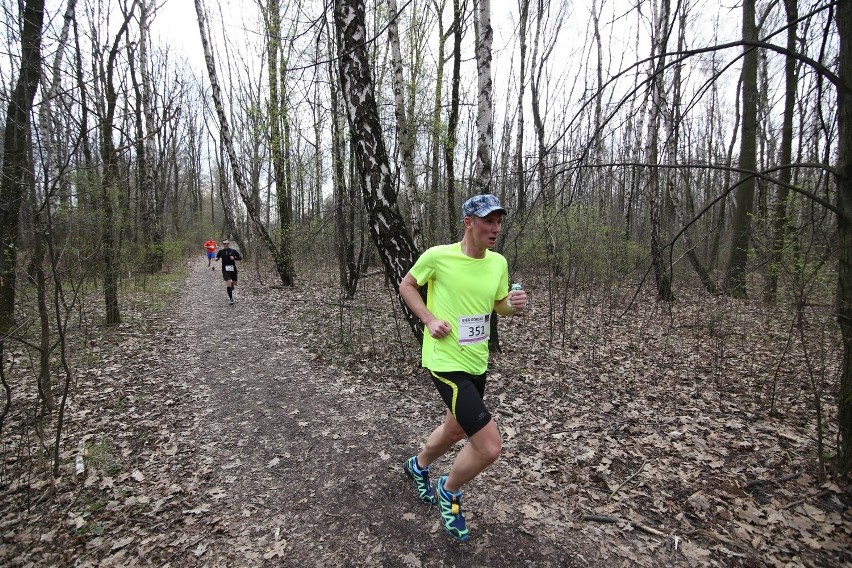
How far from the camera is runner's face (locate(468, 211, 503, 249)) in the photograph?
2344 mm

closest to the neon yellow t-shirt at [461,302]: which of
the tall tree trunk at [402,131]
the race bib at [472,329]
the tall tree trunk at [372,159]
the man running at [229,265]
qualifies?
the race bib at [472,329]

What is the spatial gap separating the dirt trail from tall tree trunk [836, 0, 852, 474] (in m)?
2.17

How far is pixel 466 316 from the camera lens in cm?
242

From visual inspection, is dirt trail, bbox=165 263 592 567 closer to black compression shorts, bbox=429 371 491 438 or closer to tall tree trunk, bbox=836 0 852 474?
black compression shorts, bbox=429 371 491 438

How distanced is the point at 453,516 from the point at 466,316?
1.32 metres

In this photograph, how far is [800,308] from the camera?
10.3ft

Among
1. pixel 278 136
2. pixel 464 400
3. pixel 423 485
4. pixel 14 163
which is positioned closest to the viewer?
pixel 464 400

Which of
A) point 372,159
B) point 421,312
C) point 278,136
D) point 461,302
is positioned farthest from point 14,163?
point 278,136

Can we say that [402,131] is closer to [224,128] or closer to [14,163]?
[14,163]

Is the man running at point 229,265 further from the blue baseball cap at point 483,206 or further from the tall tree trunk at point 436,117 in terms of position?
the blue baseball cap at point 483,206

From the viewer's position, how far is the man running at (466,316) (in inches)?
91.7

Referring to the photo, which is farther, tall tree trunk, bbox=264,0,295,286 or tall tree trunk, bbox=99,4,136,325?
tall tree trunk, bbox=264,0,295,286

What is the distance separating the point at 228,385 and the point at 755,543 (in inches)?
216

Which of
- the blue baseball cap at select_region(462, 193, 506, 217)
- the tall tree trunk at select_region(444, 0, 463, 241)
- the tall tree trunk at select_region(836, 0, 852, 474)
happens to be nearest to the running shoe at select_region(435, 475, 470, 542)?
the blue baseball cap at select_region(462, 193, 506, 217)
